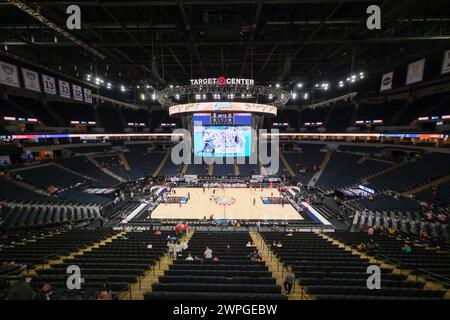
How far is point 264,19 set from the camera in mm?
13391

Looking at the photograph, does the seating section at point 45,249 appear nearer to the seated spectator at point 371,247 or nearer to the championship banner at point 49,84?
the seated spectator at point 371,247

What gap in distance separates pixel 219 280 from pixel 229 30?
13.3 m

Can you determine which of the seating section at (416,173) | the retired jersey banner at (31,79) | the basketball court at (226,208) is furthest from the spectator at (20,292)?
the seating section at (416,173)

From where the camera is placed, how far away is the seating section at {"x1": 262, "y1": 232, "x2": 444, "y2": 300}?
6426 mm

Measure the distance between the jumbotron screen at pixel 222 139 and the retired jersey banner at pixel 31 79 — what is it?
66.3 feet

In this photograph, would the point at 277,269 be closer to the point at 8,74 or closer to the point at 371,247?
the point at 371,247

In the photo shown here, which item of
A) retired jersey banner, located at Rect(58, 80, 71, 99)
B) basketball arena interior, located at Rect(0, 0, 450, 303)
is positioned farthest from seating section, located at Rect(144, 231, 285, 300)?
retired jersey banner, located at Rect(58, 80, 71, 99)

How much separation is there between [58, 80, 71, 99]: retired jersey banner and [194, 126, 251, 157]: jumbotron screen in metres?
18.7

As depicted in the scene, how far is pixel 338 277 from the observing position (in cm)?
793

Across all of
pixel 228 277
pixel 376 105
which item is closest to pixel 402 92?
pixel 376 105

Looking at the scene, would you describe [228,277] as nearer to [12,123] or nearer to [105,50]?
[105,50]

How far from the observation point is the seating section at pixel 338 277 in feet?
21.1

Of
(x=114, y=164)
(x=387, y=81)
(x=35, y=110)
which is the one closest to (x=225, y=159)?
(x=114, y=164)
